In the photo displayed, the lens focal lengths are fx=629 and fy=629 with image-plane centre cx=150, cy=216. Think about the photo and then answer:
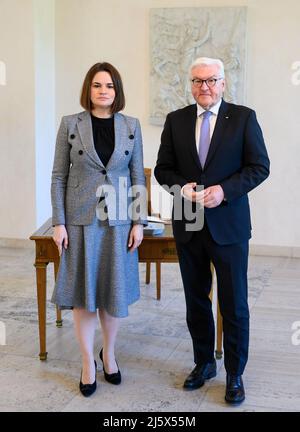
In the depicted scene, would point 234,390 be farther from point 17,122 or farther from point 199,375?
point 17,122

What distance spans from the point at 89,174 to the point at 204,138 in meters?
0.59

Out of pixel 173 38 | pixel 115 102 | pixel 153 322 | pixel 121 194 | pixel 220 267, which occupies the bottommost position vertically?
pixel 153 322

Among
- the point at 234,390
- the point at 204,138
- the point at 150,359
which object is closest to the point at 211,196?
the point at 204,138

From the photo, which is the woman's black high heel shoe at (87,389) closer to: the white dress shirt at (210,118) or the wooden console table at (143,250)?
the wooden console table at (143,250)

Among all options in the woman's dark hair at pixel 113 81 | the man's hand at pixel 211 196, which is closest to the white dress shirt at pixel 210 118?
the man's hand at pixel 211 196

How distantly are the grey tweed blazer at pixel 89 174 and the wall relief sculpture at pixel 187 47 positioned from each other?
3114 mm

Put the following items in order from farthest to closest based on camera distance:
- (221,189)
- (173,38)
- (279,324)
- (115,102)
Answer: (173,38), (279,324), (115,102), (221,189)

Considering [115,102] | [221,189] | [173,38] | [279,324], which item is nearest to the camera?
[221,189]

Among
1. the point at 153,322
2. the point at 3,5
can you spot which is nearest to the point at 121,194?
the point at 153,322

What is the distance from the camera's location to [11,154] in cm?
649

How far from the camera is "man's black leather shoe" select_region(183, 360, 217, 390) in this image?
3.22m

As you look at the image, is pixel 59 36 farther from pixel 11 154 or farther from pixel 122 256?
pixel 122 256

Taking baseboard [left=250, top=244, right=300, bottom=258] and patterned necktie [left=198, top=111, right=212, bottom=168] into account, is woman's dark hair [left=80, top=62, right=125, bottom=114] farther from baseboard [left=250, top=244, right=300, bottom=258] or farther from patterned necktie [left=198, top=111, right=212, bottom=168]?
baseboard [left=250, top=244, right=300, bottom=258]

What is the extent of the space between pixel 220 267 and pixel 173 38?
148 inches
